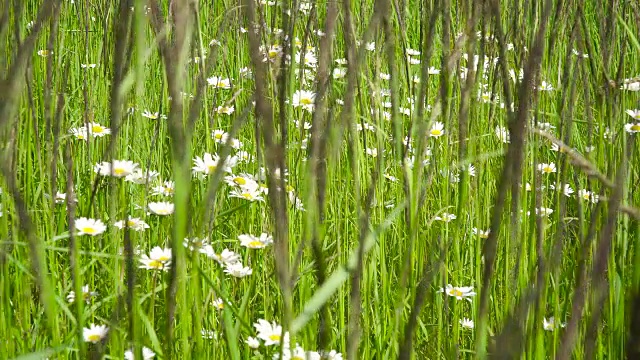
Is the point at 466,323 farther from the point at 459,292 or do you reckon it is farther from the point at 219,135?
the point at 219,135

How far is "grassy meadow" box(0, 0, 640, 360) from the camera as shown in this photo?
51 centimetres

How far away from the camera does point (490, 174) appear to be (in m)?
1.67

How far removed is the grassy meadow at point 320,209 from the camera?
0.51 meters

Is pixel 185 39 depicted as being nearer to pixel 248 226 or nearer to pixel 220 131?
pixel 248 226

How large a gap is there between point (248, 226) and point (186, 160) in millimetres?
1042

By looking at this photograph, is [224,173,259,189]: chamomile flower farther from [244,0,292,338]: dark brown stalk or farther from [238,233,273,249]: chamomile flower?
[244,0,292,338]: dark brown stalk

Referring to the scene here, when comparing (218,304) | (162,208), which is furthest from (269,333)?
(162,208)

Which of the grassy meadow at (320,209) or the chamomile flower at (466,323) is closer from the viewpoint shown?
the grassy meadow at (320,209)

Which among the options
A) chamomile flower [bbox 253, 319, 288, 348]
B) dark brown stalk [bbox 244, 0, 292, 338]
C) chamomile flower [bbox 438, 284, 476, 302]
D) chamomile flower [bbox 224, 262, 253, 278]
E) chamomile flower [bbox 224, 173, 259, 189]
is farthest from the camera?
chamomile flower [bbox 224, 173, 259, 189]

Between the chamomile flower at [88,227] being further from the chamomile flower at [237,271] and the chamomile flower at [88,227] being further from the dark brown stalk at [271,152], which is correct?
the dark brown stalk at [271,152]

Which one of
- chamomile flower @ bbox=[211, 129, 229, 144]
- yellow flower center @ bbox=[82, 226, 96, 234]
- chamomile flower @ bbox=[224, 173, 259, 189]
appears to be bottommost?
yellow flower center @ bbox=[82, 226, 96, 234]

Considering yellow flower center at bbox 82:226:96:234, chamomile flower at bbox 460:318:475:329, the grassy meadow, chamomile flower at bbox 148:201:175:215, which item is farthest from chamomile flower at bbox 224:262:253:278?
chamomile flower at bbox 460:318:475:329

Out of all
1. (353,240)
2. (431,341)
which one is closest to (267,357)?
(431,341)

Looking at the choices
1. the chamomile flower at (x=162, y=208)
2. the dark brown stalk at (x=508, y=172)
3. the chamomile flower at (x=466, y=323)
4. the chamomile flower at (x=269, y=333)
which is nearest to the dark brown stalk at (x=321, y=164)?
the dark brown stalk at (x=508, y=172)
